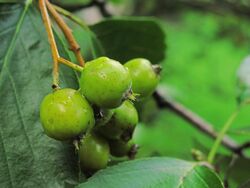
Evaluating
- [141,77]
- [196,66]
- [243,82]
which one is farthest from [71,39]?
[196,66]

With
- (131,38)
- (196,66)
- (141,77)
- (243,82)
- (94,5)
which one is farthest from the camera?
(196,66)

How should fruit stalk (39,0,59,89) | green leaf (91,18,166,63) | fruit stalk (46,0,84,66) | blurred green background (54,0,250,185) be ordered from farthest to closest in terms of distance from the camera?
blurred green background (54,0,250,185)
green leaf (91,18,166,63)
fruit stalk (46,0,84,66)
fruit stalk (39,0,59,89)

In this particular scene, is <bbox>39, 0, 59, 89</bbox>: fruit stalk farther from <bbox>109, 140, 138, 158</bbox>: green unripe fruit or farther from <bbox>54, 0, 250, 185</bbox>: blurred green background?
<bbox>54, 0, 250, 185</bbox>: blurred green background

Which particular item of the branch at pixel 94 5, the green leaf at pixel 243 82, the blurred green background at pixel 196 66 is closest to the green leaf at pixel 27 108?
the branch at pixel 94 5

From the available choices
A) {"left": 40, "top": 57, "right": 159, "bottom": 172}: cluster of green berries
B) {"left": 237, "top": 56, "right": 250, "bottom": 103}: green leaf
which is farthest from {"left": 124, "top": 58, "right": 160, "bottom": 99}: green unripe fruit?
{"left": 237, "top": 56, "right": 250, "bottom": 103}: green leaf

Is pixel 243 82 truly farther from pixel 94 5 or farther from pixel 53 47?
pixel 53 47

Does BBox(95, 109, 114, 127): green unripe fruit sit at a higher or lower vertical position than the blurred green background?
higher
